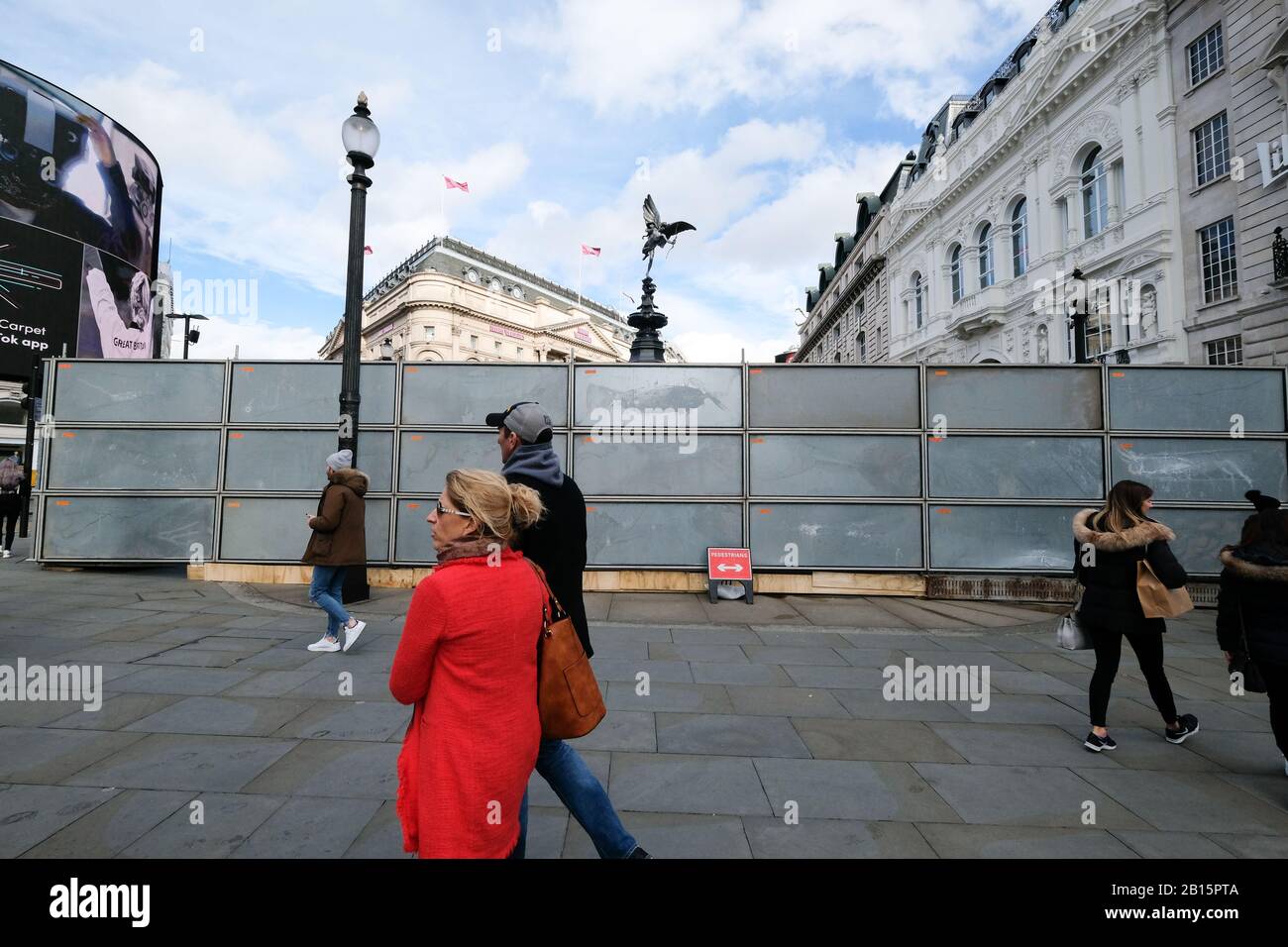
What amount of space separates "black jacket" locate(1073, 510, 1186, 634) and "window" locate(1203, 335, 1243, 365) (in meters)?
21.1

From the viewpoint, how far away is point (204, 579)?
28.7 ft

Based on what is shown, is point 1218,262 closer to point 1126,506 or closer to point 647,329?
point 647,329

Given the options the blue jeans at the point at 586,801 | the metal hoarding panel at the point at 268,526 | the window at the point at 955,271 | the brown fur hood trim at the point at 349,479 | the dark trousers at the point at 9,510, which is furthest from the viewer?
the window at the point at 955,271

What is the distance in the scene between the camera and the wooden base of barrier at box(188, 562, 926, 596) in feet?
28.0

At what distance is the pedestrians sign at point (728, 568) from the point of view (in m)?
8.20

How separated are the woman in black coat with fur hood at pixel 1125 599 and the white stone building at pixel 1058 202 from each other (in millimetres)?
17431

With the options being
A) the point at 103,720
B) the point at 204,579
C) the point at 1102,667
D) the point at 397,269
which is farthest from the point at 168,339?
the point at 1102,667

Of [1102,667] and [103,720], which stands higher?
[1102,667]

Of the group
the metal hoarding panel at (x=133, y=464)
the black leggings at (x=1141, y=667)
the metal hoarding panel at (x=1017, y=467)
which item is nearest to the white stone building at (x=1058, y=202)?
the metal hoarding panel at (x=1017, y=467)

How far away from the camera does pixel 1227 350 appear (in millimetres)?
18969

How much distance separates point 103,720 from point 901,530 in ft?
28.5

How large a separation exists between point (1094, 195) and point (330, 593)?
3268 cm

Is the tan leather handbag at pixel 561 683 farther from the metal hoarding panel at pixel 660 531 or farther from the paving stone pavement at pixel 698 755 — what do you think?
the metal hoarding panel at pixel 660 531
